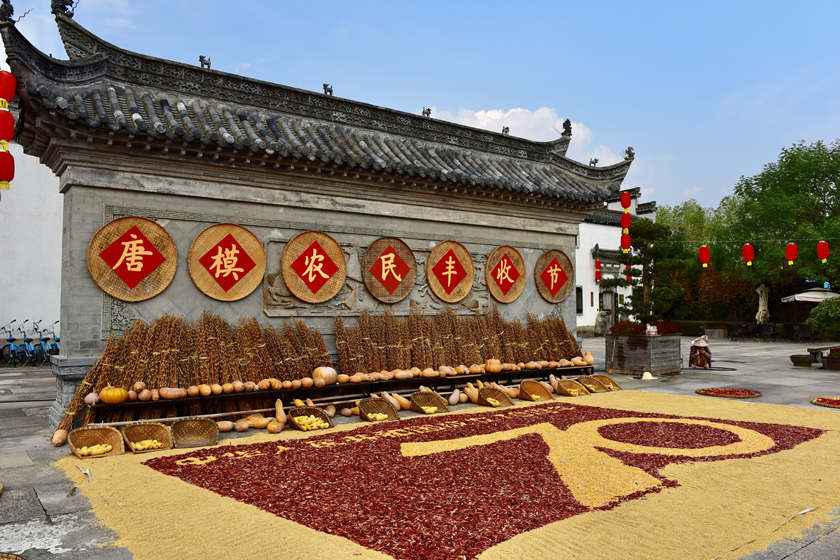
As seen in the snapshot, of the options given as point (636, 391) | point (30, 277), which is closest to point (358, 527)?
point (636, 391)

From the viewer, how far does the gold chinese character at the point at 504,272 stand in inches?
428

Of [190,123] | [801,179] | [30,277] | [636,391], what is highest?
[801,179]

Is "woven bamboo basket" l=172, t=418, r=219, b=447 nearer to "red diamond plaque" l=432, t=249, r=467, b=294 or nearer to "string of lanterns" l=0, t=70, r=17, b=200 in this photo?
"string of lanterns" l=0, t=70, r=17, b=200

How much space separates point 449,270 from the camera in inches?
404

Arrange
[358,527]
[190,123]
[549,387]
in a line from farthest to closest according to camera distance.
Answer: [549,387] → [190,123] → [358,527]

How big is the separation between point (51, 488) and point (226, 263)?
3.99 meters

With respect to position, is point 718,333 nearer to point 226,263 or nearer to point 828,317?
Result: point 828,317

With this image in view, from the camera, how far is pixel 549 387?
9531 mm

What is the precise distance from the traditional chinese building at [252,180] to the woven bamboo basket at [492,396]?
1.87m

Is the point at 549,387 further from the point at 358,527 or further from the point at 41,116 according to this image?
the point at 41,116

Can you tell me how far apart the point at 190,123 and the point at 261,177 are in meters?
1.17

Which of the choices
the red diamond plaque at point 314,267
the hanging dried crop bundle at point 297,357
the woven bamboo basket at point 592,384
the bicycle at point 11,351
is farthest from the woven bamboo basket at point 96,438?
the bicycle at point 11,351

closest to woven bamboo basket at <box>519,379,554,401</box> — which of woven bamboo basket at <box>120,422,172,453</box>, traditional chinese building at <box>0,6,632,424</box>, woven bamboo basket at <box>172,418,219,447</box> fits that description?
traditional chinese building at <box>0,6,632,424</box>

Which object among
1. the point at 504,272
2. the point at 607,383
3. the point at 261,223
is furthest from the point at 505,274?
the point at 261,223
